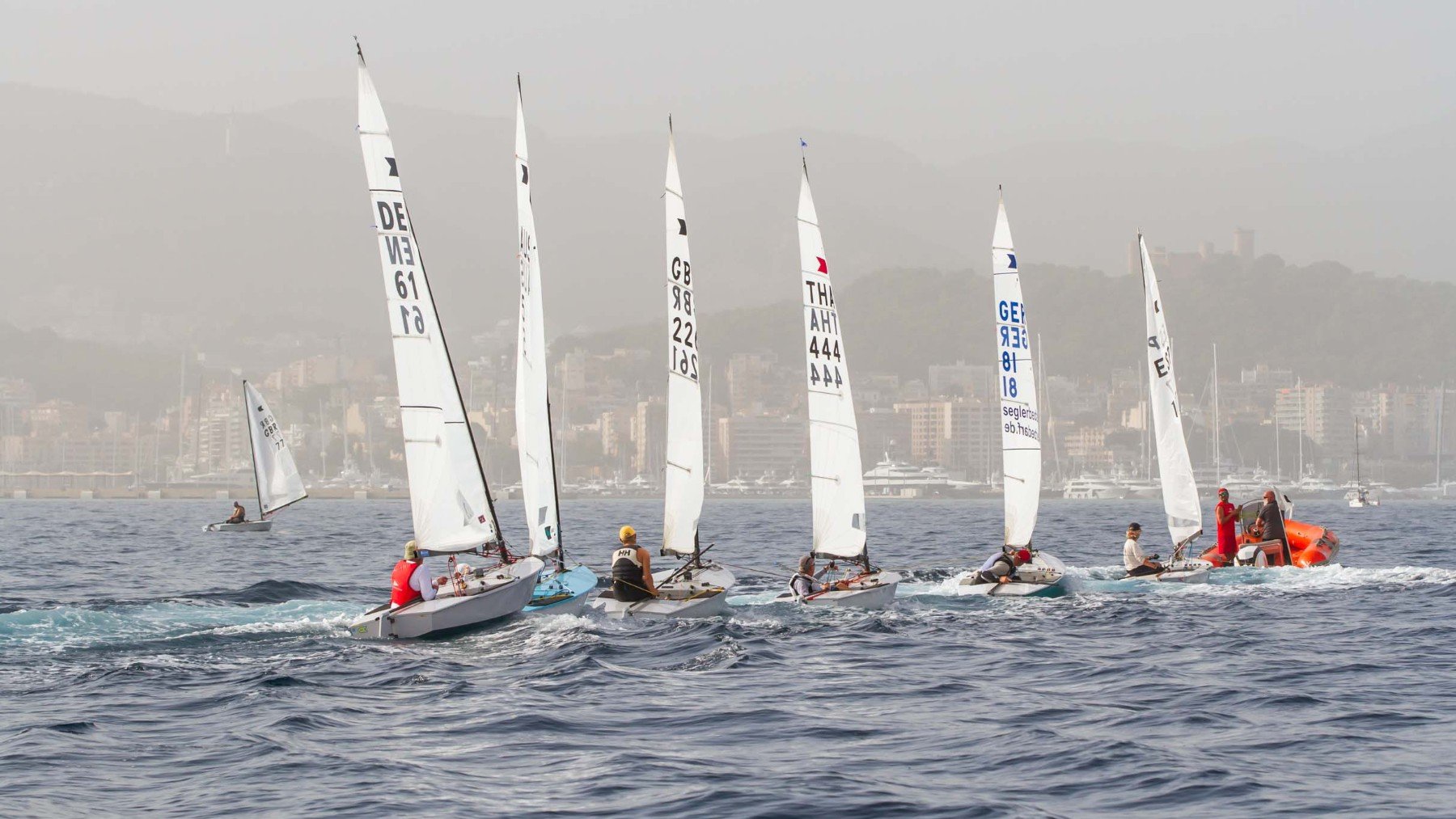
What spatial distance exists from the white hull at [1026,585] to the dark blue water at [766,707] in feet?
1.09

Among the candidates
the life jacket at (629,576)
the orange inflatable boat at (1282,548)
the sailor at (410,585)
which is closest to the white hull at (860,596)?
the life jacket at (629,576)

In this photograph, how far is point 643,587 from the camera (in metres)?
24.5

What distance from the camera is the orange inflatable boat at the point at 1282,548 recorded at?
31.7m

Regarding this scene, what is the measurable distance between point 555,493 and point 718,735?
11337 mm

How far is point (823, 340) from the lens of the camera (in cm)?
2783

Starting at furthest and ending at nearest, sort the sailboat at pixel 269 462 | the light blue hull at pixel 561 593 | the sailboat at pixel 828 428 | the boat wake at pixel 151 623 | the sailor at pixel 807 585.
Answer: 1. the sailboat at pixel 269 462
2. the sailboat at pixel 828 428
3. the sailor at pixel 807 585
4. the light blue hull at pixel 561 593
5. the boat wake at pixel 151 623

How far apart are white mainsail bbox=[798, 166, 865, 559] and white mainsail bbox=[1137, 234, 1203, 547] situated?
26.4 ft

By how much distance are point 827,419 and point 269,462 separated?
47.4 metres

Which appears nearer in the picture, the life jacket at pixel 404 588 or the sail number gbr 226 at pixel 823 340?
the life jacket at pixel 404 588

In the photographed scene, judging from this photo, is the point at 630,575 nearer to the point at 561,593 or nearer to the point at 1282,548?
the point at 561,593

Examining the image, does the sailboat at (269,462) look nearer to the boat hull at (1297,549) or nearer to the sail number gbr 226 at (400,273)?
the sail number gbr 226 at (400,273)

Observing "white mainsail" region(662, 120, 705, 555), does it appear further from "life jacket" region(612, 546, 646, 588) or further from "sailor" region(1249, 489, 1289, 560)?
"sailor" region(1249, 489, 1289, 560)

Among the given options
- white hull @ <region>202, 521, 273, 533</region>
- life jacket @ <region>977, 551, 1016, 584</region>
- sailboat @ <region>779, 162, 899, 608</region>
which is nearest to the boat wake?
sailboat @ <region>779, 162, 899, 608</region>

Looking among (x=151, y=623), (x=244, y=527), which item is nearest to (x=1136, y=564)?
(x=151, y=623)
